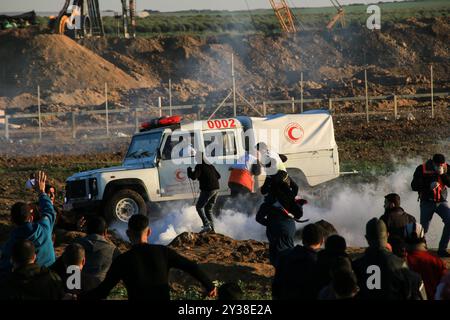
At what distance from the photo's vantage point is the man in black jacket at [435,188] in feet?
50.0

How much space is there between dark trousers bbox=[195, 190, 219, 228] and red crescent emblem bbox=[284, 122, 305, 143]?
3.49 meters

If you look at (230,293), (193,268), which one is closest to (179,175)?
(193,268)

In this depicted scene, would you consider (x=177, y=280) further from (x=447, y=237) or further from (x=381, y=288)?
(x=381, y=288)

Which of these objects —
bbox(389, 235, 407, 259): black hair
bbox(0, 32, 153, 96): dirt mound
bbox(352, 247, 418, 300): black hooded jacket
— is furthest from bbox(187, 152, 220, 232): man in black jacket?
bbox(0, 32, 153, 96): dirt mound

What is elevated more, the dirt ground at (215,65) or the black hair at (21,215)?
the dirt ground at (215,65)

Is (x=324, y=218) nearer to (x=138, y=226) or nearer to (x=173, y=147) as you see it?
(x=173, y=147)

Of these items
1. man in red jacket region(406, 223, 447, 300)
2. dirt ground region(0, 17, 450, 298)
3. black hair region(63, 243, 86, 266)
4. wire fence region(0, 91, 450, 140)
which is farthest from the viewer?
wire fence region(0, 91, 450, 140)

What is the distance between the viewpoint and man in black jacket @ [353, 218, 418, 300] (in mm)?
8156

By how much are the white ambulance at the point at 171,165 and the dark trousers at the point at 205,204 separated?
1.63m

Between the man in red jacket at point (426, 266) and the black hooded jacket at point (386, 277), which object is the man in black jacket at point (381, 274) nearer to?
the black hooded jacket at point (386, 277)

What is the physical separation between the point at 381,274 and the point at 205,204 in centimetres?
1011

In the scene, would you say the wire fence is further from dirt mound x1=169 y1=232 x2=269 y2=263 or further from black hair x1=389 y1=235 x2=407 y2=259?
black hair x1=389 y1=235 x2=407 y2=259

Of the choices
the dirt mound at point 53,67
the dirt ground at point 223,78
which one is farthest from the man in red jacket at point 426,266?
the dirt mound at point 53,67

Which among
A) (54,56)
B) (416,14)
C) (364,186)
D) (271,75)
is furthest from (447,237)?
(416,14)
